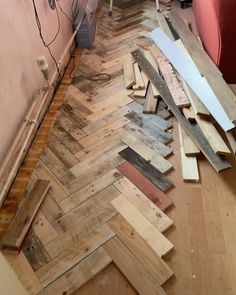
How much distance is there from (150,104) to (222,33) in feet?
1.92

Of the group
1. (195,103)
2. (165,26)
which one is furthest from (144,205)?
(165,26)

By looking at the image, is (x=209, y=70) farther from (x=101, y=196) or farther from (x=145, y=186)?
(x=101, y=196)

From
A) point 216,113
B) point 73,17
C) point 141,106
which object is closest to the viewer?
point 216,113

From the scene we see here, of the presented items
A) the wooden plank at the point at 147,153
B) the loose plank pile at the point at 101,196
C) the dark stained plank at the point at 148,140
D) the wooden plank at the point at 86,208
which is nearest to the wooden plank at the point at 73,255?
the loose plank pile at the point at 101,196

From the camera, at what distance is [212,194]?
1.42m

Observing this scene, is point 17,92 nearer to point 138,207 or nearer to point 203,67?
point 138,207

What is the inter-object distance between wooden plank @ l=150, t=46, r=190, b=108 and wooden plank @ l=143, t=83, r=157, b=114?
13 centimetres

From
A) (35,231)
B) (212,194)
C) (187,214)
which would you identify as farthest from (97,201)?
(212,194)

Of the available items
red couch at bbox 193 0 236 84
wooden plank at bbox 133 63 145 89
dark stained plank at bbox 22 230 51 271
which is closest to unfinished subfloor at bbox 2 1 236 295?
dark stained plank at bbox 22 230 51 271

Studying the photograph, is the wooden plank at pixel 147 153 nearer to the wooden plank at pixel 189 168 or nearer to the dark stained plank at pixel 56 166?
the wooden plank at pixel 189 168

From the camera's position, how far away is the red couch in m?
1.58

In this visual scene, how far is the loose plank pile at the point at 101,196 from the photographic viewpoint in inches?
47.4

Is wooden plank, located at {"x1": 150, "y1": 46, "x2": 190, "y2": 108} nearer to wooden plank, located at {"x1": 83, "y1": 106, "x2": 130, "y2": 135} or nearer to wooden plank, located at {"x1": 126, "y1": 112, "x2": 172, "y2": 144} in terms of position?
wooden plank, located at {"x1": 126, "y1": 112, "x2": 172, "y2": 144}

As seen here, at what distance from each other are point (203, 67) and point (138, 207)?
37.3 inches
